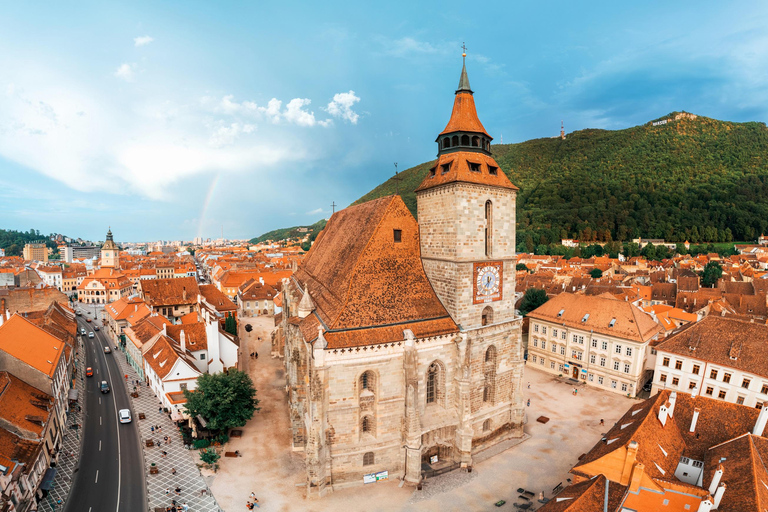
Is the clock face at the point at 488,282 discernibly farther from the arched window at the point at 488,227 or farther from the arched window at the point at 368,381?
the arched window at the point at 368,381

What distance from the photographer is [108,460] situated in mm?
26375

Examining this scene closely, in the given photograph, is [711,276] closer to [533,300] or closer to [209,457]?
[533,300]

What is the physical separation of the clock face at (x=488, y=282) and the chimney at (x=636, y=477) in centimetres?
1175

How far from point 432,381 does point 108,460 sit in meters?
23.9

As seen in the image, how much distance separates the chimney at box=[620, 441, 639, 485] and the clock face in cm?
1102

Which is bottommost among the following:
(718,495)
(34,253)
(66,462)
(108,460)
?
(108,460)

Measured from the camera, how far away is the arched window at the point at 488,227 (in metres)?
25.7

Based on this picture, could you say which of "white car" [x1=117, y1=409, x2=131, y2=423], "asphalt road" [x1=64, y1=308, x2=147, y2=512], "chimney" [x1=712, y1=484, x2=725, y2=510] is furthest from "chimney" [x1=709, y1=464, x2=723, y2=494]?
"white car" [x1=117, y1=409, x2=131, y2=423]

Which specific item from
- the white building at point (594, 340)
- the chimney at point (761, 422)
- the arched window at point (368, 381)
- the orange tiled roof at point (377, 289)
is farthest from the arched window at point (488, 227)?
the white building at point (594, 340)

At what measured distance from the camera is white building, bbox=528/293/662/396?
36.6 metres

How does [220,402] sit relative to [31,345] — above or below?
below

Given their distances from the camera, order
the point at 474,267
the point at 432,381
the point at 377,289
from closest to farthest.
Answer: the point at 377,289 < the point at 474,267 < the point at 432,381

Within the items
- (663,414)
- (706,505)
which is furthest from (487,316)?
(706,505)

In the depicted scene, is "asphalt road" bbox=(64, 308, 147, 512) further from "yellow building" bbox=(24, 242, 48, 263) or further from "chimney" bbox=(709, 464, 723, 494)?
"yellow building" bbox=(24, 242, 48, 263)
